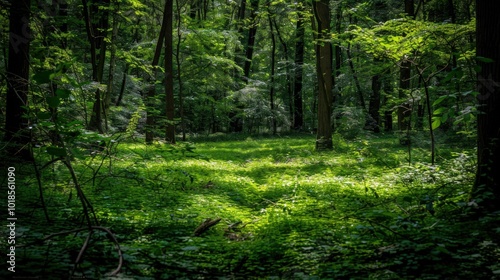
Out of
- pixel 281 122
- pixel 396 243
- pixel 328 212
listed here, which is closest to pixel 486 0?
pixel 396 243

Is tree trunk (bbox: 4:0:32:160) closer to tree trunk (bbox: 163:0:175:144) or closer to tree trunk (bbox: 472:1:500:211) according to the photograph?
tree trunk (bbox: 163:0:175:144)

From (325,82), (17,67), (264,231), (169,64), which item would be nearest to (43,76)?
(264,231)

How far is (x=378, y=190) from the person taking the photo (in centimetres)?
771

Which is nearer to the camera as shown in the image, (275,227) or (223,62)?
(275,227)

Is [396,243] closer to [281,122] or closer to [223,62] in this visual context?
[223,62]

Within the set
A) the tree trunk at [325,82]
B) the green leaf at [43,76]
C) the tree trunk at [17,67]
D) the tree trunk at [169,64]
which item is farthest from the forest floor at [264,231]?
the tree trunk at [169,64]

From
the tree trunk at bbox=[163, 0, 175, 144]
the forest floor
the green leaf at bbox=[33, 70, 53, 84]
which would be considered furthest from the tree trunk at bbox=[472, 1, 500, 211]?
the tree trunk at bbox=[163, 0, 175, 144]

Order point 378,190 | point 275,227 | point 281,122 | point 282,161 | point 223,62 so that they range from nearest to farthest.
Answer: point 275,227 → point 378,190 → point 282,161 → point 223,62 → point 281,122

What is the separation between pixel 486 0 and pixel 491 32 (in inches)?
17.7

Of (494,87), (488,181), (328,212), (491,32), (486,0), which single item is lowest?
(328,212)

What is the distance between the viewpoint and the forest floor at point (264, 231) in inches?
147

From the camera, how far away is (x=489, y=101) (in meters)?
4.95

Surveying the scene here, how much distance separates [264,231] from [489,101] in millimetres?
3535

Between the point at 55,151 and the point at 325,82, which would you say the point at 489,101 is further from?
the point at 325,82
